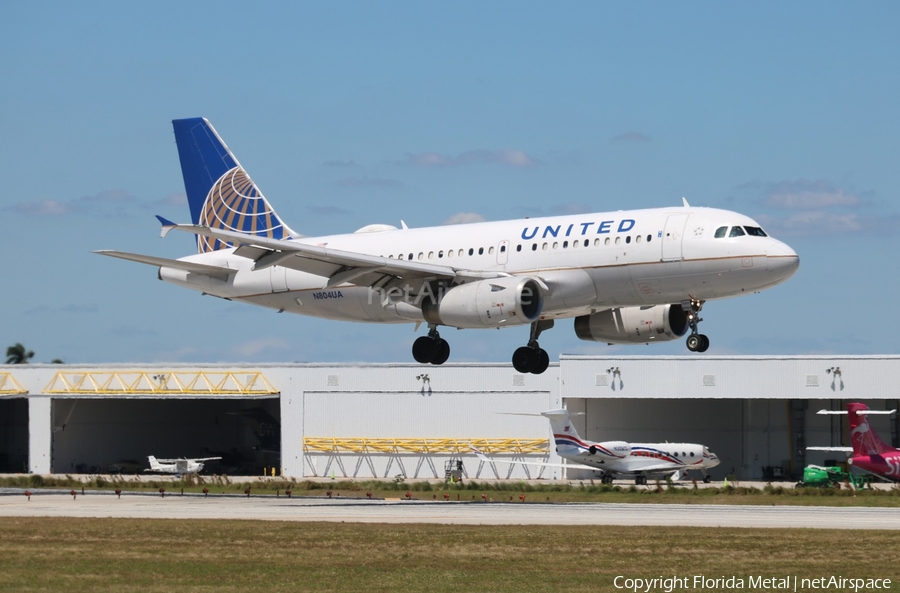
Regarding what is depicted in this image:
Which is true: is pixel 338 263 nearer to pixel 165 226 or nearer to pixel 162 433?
pixel 165 226

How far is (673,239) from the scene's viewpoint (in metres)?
44.9

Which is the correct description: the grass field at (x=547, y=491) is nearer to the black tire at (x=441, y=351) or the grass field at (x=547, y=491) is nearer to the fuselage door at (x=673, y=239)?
the black tire at (x=441, y=351)

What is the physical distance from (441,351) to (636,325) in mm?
7976

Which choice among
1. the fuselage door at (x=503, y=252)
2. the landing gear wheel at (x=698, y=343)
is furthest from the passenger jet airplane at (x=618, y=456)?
the landing gear wheel at (x=698, y=343)

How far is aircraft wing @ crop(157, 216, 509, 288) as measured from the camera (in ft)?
156

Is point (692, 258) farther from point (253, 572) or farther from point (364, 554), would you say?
point (253, 572)

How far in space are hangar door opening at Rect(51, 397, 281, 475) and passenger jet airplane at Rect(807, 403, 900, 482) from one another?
153 feet

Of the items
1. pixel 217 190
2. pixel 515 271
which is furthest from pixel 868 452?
pixel 217 190

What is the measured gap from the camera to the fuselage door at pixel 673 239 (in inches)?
1762

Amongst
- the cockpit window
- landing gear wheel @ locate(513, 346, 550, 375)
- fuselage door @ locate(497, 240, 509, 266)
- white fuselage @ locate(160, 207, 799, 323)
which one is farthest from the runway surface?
the cockpit window

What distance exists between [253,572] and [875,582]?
14396mm

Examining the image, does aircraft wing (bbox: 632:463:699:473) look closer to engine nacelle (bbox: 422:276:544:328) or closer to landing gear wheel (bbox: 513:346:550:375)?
landing gear wheel (bbox: 513:346:550:375)

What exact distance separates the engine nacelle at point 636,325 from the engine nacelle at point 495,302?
4935 mm

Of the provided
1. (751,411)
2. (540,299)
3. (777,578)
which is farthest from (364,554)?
(751,411)
